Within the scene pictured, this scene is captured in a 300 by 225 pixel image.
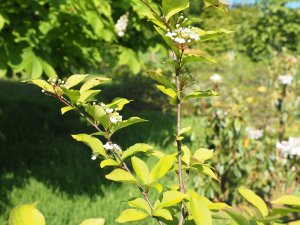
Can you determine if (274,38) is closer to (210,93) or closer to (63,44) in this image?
(63,44)

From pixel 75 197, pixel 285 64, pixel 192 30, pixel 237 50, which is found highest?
pixel 237 50

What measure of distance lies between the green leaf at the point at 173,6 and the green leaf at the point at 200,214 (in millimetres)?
497

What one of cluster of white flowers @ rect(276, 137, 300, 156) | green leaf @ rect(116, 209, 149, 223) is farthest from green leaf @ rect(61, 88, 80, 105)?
cluster of white flowers @ rect(276, 137, 300, 156)

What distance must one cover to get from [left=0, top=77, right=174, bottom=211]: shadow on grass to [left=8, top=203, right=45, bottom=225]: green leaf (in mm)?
3235

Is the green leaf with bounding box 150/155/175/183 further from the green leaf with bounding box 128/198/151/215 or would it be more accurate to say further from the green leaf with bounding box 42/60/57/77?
the green leaf with bounding box 42/60/57/77

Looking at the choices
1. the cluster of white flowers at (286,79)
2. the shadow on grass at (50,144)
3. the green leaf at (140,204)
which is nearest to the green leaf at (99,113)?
the green leaf at (140,204)

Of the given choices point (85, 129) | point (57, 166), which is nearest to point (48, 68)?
point (57, 166)

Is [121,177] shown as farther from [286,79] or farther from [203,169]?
[286,79]

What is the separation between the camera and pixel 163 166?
3.84 ft

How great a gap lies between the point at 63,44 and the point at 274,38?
1008 centimetres

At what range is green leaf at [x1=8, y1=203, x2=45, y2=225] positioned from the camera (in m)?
0.88

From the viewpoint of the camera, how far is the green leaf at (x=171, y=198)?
1092 millimetres

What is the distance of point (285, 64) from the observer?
15.7 feet

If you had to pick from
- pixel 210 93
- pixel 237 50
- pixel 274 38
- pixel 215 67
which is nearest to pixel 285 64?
pixel 210 93
